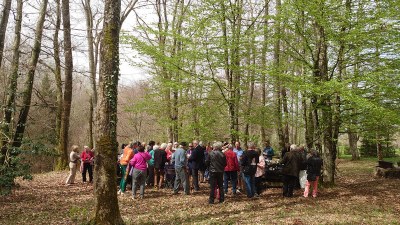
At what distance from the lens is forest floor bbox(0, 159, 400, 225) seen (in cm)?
769

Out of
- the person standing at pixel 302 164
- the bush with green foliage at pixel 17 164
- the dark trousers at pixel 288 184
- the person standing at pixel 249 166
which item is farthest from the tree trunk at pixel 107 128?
the person standing at pixel 302 164

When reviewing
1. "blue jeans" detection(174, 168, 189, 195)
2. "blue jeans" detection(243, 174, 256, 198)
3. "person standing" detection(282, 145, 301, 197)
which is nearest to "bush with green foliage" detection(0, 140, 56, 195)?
"blue jeans" detection(174, 168, 189, 195)

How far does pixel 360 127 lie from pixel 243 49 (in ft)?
18.0

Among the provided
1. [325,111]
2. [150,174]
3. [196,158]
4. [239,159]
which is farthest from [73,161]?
[325,111]

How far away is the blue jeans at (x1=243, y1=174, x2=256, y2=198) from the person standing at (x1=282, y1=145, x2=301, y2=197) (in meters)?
1.04

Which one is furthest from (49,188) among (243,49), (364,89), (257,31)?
(364,89)

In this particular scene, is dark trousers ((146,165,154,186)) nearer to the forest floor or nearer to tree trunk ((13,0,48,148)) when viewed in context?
the forest floor

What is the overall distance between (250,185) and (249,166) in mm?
716

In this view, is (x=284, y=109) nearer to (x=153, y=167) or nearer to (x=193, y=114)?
(x=193, y=114)

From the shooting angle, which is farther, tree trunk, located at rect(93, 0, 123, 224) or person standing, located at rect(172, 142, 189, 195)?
person standing, located at rect(172, 142, 189, 195)

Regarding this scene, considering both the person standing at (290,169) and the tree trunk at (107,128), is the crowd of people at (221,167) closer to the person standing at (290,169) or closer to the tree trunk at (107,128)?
the person standing at (290,169)

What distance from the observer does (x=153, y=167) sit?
12430 millimetres

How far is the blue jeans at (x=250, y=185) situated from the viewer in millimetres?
10505

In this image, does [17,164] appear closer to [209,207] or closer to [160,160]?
[160,160]
